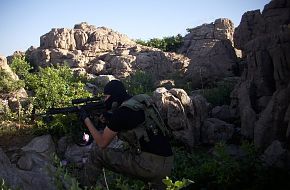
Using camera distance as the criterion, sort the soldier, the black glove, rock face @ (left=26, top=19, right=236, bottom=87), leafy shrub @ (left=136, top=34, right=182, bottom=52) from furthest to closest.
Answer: leafy shrub @ (left=136, top=34, right=182, bottom=52) < rock face @ (left=26, top=19, right=236, bottom=87) < the black glove < the soldier

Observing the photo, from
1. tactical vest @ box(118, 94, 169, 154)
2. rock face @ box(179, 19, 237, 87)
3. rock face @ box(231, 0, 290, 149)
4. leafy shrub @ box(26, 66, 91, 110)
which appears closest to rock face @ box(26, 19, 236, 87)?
rock face @ box(179, 19, 237, 87)

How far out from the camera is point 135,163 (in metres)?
5.09

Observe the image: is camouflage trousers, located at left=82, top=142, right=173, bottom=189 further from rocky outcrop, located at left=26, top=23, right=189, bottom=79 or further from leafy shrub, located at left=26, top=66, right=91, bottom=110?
rocky outcrop, located at left=26, top=23, right=189, bottom=79

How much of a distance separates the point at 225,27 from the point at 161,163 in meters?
18.1

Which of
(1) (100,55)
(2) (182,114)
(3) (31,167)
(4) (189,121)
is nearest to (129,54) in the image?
(1) (100,55)

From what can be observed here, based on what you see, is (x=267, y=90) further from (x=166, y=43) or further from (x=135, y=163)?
(x=166, y=43)

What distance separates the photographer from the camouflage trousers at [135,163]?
5066 millimetres

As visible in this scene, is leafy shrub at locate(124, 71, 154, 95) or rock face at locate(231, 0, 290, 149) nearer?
rock face at locate(231, 0, 290, 149)

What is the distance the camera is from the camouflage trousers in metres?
5.07

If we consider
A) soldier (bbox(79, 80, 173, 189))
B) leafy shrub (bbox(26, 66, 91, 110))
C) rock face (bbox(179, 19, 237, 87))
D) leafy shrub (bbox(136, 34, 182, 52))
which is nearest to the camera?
soldier (bbox(79, 80, 173, 189))

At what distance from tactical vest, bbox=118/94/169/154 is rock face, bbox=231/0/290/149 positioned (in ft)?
12.5

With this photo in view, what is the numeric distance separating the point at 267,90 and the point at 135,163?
622 cm

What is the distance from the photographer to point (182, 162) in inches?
310

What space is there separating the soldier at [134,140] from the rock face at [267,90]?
12.1ft
